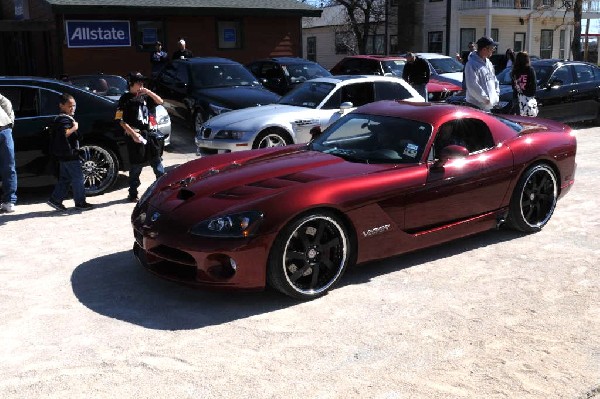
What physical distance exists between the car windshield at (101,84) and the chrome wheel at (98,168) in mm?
4249

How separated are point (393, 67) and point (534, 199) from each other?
35.6 ft

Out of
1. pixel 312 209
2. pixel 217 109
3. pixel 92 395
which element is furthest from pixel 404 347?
pixel 217 109

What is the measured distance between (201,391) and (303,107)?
7393 mm

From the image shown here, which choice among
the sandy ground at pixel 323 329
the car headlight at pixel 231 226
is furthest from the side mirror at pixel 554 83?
the car headlight at pixel 231 226

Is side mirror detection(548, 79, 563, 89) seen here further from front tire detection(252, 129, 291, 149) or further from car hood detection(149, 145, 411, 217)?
car hood detection(149, 145, 411, 217)

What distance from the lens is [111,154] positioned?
27.3 feet

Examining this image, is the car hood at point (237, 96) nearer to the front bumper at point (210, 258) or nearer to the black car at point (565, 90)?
the black car at point (565, 90)

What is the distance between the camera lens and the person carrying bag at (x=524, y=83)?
10.5 metres

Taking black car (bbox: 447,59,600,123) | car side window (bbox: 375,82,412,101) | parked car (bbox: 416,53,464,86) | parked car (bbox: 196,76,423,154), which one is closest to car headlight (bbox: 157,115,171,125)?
parked car (bbox: 196,76,423,154)

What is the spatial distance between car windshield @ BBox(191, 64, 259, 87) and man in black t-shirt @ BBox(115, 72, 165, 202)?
505cm

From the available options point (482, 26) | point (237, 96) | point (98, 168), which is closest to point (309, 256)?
point (98, 168)

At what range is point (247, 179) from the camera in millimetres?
4992

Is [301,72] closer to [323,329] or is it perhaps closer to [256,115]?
[256,115]

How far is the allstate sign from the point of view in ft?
59.7
